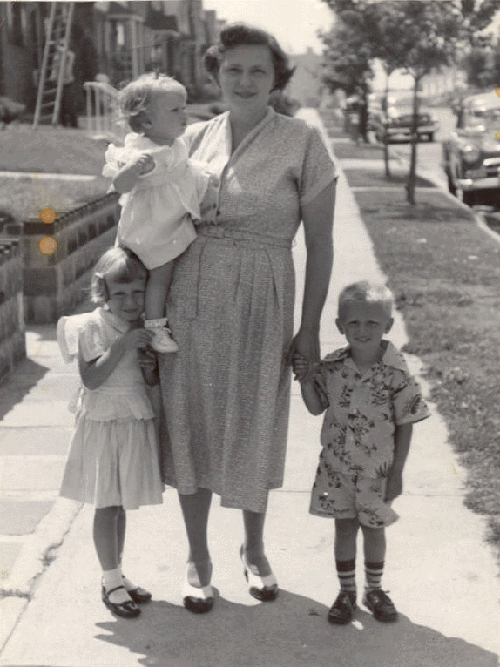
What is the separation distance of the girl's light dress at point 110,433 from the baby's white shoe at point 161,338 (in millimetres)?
109

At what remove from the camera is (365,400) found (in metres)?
3.51

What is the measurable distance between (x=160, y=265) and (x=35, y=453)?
2095 millimetres

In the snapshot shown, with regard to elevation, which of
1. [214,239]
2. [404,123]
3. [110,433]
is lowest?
[404,123]

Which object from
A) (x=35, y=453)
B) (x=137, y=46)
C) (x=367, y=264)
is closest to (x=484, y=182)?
(x=367, y=264)

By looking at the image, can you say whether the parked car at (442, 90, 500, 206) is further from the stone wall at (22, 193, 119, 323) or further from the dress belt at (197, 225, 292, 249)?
the dress belt at (197, 225, 292, 249)

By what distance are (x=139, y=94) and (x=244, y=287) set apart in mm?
671

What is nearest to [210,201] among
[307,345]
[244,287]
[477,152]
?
[244,287]

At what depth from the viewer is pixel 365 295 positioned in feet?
11.3

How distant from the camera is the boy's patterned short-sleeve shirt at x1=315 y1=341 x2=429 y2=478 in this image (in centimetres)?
350

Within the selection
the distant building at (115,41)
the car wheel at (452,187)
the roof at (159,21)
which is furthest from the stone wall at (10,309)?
the car wheel at (452,187)

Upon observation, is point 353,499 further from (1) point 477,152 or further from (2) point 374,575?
(1) point 477,152

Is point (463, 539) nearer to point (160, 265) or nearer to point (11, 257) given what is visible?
point (160, 265)

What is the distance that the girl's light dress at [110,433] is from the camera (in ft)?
11.7

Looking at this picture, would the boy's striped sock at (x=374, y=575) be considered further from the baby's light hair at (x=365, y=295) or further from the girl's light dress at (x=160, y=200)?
the girl's light dress at (x=160, y=200)
